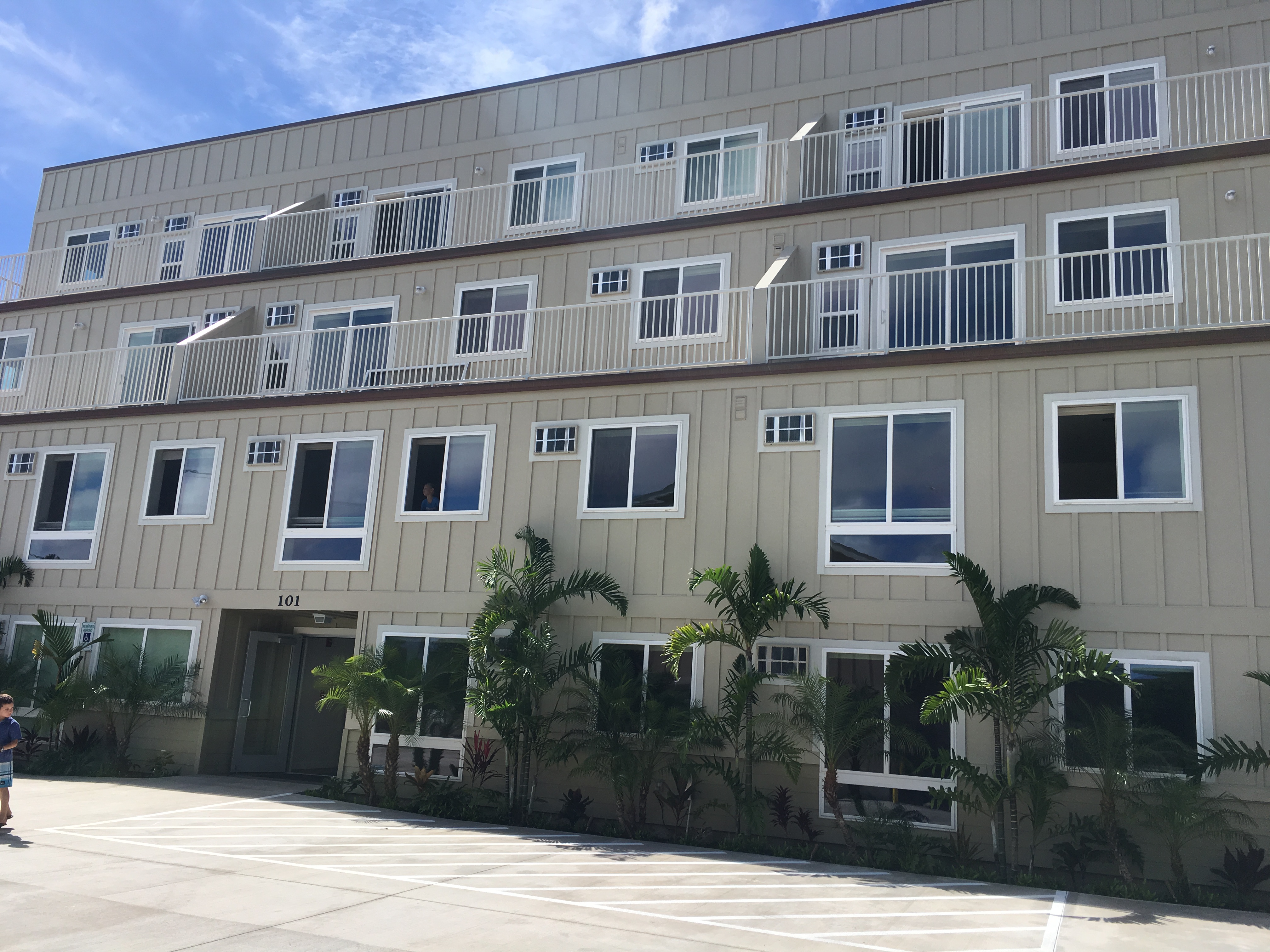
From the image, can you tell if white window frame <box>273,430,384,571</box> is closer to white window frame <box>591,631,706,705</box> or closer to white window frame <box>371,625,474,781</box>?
white window frame <box>371,625,474,781</box>

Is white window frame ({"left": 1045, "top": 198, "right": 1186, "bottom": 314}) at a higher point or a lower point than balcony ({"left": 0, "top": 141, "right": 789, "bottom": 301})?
lower

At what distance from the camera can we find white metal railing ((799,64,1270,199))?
510 inches

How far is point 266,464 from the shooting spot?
16109 mm

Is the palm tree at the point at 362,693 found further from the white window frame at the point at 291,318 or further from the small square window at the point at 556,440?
the white window frame at the point at 291,318

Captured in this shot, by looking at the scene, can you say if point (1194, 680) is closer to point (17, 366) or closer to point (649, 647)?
point (649, 647)

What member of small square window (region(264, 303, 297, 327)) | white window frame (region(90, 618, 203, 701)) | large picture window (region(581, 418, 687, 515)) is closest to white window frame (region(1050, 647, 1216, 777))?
large picture window (region(581, 418, 687, 515))

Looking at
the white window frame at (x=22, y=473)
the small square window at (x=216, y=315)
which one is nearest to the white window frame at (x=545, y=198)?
the small square window at (x=216, y=315)

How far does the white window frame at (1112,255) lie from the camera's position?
40.7 feet

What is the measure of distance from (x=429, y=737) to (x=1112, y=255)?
1089 cm

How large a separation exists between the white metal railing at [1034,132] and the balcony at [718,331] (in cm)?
168

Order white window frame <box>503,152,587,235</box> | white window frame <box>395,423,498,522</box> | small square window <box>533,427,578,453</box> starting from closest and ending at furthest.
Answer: small square window <box>533,427,578,453</box> → white window frame <box>395,423,498,522</box> → white window frame <box>503,152,587,235</box>

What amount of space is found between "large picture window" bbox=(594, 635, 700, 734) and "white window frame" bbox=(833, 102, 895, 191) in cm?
726

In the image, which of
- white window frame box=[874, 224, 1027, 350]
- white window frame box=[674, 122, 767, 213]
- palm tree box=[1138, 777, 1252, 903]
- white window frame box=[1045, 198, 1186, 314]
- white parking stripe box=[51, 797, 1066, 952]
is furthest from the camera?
white window frame box=[674, 122, 767, 213]

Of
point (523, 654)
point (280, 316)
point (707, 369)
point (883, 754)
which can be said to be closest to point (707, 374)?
point (707, 369)
